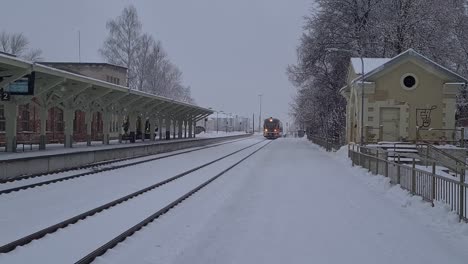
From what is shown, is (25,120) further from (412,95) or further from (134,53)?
(134,53)

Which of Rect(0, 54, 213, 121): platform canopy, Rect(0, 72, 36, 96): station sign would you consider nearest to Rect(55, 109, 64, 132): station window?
Rect(0, 54, 213, 121): platform canopy

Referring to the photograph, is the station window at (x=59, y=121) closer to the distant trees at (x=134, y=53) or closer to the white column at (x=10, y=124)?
the white column at (x=10, y=124)

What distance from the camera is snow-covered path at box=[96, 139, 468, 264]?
24.2 ft

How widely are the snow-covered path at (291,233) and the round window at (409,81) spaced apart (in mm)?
19711

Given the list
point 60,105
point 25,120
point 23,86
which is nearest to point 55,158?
point 23,86

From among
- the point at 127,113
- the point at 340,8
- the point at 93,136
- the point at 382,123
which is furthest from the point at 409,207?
the point at 340,8

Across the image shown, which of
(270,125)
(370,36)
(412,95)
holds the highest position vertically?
(370,36)

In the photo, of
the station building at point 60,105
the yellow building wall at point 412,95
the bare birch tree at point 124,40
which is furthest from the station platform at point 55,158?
the bare birch tree at point 124,40

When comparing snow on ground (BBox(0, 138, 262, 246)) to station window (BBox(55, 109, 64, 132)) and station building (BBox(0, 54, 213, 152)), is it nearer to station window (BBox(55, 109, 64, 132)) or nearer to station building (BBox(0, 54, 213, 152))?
station building (BBox(0, 54, 213, 152))

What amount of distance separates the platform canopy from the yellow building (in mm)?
13888

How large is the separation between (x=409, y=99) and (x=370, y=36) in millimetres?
11426

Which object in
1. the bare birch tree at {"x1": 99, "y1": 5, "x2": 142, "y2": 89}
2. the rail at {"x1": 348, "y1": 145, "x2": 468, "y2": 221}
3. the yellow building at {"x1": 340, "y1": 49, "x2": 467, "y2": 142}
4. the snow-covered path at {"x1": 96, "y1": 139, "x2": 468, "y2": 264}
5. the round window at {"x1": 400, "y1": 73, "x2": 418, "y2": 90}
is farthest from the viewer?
the bare birch tree at {"x1": 99, "y1": 5, "x2": 142, "y2": 89}

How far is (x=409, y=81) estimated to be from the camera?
33.3m

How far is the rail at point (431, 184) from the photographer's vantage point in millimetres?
9529
